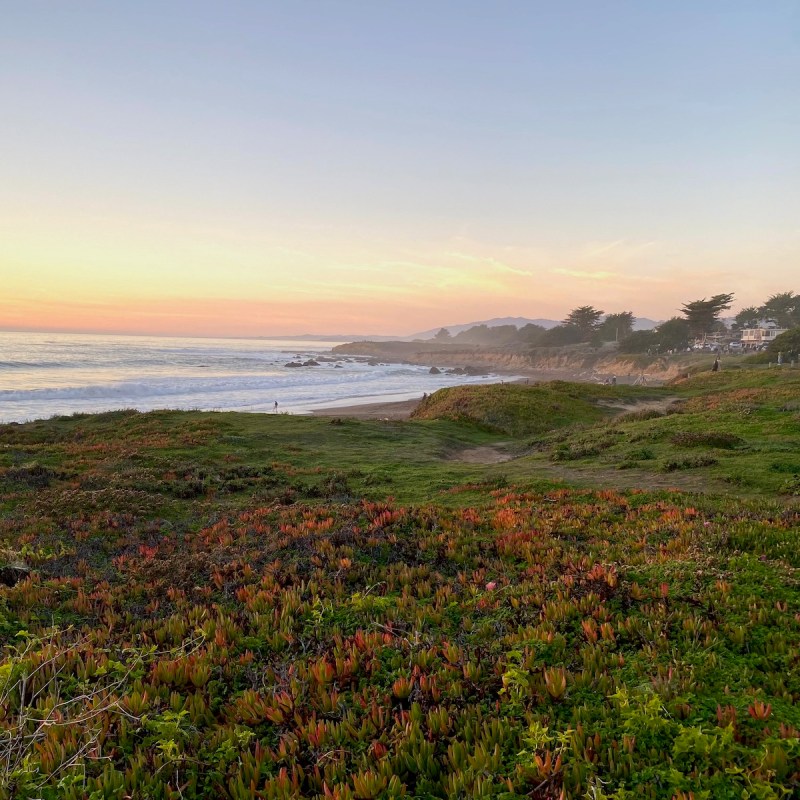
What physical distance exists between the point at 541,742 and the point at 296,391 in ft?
201

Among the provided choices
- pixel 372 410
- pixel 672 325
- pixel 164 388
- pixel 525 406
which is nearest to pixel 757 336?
pixel 672 325

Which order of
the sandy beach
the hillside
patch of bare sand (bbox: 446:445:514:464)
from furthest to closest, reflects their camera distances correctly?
the hillside < the sandy beach < patch of bare sand (bbox: 446:445:514:464)

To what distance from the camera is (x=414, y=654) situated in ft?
13.3

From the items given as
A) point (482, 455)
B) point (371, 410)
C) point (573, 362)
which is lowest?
point (371, 410)

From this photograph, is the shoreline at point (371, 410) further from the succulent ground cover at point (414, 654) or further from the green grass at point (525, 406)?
the succulent ground cover at point (414, 654)

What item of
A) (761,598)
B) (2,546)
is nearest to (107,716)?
(761,598)

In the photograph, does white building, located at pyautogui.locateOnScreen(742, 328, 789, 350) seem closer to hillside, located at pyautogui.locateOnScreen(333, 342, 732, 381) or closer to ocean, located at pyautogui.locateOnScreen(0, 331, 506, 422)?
hillside, located at pyautogui.locateOnScreen(333, 342, 732, 381)

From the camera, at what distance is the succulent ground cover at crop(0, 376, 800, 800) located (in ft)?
9.43

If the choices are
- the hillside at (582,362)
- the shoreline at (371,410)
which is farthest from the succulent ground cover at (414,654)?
the hillside at (582,362)

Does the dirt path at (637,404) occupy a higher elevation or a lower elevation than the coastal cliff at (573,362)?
lower

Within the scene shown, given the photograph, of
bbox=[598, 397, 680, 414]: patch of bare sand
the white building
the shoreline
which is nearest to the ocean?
the shoreline

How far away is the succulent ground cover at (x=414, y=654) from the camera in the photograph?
2.88 metres

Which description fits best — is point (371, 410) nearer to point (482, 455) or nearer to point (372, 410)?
point (372, 410)

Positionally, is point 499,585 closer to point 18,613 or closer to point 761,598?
point 761,598
